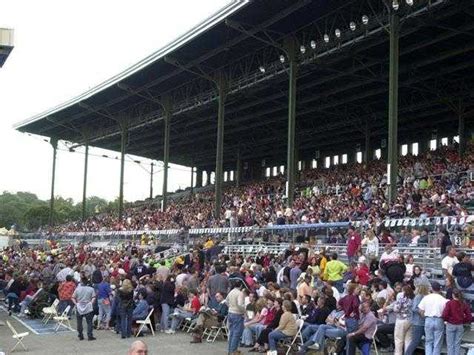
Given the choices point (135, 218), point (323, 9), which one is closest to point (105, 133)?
point (135, 218)

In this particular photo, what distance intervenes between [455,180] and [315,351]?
15.7 m

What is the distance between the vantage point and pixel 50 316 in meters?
19.5

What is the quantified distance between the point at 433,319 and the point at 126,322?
7845mm

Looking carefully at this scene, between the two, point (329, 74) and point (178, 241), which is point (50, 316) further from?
point (329, 74)

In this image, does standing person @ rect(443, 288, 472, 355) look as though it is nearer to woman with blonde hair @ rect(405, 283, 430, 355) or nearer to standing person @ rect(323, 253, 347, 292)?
woman with blonde hair @ rect(405, 283, 430, 355)

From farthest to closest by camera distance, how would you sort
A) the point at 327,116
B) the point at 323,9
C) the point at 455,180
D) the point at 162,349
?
the point at 327,116, the point at 323,9, the point at 455,180, the point at 162,349

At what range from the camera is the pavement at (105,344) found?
13984mm

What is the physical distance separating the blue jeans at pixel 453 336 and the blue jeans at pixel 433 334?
155 mm

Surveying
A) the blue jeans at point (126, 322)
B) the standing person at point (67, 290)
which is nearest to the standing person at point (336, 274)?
the blue jeans at point (126, 322)

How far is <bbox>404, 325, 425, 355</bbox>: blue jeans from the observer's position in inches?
445

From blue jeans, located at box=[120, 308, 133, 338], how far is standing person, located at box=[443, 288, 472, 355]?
789 centimetres

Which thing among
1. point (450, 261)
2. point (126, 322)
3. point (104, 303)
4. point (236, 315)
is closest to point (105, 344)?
point (126, 322)

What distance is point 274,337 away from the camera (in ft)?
40.8

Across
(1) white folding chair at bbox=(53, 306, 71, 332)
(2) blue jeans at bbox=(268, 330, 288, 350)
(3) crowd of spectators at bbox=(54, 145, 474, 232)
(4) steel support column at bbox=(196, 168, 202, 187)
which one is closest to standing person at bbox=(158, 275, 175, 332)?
(1) white folding chair at bbox=(53, 306, 71, 332)
